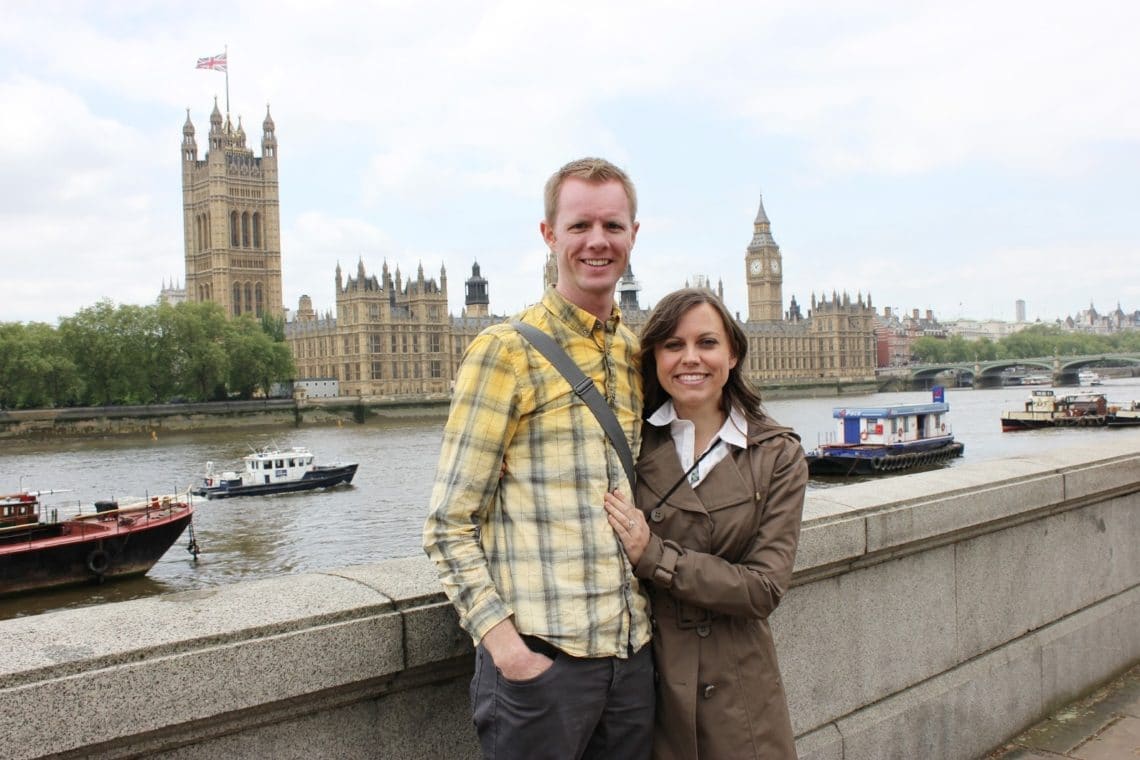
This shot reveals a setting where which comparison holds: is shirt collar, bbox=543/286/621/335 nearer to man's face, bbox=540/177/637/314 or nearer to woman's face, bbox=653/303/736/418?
man's face, bbox=540/177/637/314

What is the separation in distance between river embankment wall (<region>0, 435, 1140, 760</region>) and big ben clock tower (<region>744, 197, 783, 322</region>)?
345 ft

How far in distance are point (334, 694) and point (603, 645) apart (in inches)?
21.0

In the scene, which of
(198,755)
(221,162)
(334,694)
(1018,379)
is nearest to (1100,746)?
(334,694)

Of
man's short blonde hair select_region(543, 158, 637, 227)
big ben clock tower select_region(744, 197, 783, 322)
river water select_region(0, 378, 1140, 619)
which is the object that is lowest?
river water select_region(0, 378, 1140, 619)

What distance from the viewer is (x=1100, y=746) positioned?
3.23m

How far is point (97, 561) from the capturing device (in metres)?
15.9

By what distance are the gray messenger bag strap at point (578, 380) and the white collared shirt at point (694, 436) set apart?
181 millimetres

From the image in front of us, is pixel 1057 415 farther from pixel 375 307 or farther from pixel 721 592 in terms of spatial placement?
pixel 375 307

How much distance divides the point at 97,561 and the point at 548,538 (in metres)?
16.0

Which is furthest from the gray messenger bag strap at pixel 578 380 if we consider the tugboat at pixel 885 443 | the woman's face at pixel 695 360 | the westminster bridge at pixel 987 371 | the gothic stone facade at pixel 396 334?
the westminster bridge at pixel 987 371

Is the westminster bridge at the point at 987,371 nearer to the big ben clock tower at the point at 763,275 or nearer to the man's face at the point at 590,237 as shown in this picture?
the big ben clock tower at the point at 763,275

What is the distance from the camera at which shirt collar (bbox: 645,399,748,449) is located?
202cm

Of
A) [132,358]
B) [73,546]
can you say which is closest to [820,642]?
[73,546]

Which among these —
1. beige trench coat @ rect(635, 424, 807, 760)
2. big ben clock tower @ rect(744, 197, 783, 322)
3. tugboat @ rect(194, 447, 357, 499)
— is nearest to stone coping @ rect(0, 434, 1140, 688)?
beige trench coat @ rect(635, 424, 807, 760)
